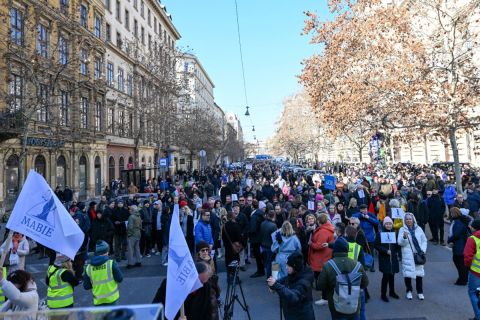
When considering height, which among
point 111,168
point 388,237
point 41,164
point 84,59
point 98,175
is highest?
point 84,59

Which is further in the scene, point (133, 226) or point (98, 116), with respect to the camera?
point (98, 116)

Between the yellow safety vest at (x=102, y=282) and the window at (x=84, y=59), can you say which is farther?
the window at (x=84, y=59)

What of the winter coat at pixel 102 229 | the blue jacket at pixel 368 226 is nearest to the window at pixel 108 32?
the winter coat at pixel 102 229

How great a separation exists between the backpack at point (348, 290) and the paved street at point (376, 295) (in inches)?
83.3

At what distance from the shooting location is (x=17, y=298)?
4.07 meters

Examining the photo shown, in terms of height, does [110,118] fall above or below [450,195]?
above

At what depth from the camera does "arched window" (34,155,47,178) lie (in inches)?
954

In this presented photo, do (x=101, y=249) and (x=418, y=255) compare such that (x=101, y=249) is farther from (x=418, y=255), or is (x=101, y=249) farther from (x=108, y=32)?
(x=108, y=32)

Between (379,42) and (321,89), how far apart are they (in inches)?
214

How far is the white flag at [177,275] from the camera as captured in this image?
137 inches

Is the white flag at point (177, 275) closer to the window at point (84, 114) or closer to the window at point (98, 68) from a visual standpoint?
the window at point (84, 114)

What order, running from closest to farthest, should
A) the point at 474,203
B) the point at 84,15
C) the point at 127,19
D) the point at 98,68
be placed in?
the point at 474,203
the point at 84,15
the point at 98,68
the point at 127,19

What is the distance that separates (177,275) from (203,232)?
525 centimetres

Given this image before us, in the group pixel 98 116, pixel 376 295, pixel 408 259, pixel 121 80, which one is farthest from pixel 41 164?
pixel 408 259
